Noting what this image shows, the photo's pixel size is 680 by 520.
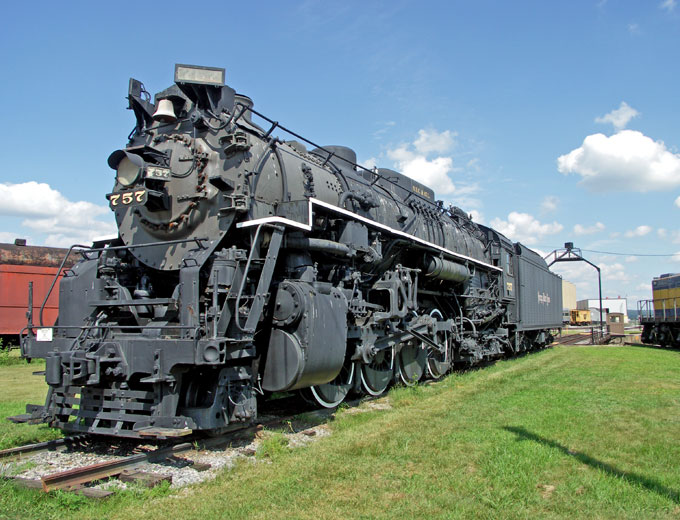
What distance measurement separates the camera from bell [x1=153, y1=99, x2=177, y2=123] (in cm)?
763

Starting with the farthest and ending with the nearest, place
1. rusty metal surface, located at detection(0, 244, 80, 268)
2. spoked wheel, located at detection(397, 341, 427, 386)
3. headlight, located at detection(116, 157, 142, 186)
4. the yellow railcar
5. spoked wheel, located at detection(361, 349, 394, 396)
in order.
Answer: the yellow railcar < rusty metal surface, located at detection(0, 244, 80, 268) < spoked wheel, located at detection(397, 341, 427, 386) < spoked wheel, located at detection(361, 349, 394, 396) < headlight, located at detection(116, 157, 142, 186)

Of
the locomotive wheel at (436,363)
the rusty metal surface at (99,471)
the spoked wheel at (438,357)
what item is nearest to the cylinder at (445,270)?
the spoked wheel at (438,357)

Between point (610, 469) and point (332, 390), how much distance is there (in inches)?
165

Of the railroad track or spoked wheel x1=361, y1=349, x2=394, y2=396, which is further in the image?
spoked wheel x1=361, y1=349, x2=394, y2=396

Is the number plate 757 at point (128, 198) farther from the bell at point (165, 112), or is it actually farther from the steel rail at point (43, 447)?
the steel rail at point (43, 447)

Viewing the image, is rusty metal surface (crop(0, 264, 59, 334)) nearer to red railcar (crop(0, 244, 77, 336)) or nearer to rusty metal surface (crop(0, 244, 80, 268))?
red railcar (crop(0, 244, 77, 336))

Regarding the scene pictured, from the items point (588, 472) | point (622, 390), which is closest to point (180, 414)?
point (588, 472)

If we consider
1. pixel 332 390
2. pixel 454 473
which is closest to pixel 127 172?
pixel 332 390

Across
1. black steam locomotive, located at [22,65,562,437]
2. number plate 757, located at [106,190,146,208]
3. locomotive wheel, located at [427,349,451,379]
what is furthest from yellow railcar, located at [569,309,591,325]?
number plate 757, located at [106,190,146,208]

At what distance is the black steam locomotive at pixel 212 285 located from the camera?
609 cm

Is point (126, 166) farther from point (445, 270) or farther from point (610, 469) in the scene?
point (445, 270)

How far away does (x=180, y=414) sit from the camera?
6289 millimetres

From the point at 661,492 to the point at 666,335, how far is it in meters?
26.6

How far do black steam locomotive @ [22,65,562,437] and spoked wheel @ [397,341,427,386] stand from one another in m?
1.13
